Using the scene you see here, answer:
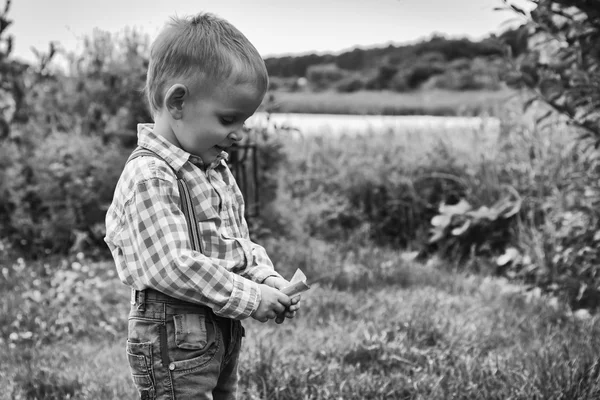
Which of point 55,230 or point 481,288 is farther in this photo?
point 55,230

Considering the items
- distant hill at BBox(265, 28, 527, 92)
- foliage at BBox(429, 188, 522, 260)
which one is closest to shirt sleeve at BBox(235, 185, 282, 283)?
foliage at BBox(429, 188, 522, 260)

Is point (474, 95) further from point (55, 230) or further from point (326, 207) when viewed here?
point (55, 230)

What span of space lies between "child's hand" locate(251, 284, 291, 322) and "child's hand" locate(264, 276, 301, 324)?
3 centimetres

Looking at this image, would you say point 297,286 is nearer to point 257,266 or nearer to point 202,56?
point 257,266

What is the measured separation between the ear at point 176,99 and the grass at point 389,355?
1383 mm

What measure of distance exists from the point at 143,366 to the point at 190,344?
5.7 inches

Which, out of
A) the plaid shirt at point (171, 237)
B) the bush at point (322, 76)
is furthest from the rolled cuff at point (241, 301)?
the bush at point (322, 76)

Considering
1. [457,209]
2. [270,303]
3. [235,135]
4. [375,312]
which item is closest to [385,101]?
[457,209]

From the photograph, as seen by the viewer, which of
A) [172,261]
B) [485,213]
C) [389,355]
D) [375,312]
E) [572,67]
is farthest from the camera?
[485,213]

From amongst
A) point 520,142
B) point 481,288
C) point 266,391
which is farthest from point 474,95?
point 266,391

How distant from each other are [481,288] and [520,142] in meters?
1.51

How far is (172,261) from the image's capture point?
193 centimetres

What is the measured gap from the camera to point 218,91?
1969 millimetres

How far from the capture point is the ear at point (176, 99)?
1958mm
